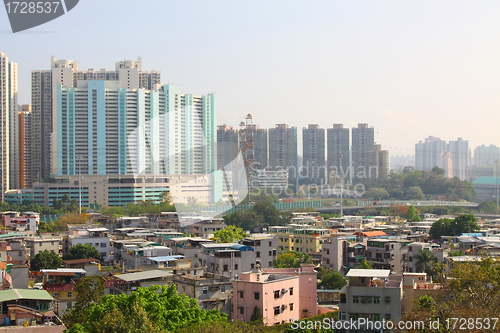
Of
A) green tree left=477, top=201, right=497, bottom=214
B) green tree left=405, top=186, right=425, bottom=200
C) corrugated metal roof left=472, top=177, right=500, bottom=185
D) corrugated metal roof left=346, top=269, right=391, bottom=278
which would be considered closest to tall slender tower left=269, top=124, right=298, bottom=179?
green tree left=405, top=186, right=425, bottom=200

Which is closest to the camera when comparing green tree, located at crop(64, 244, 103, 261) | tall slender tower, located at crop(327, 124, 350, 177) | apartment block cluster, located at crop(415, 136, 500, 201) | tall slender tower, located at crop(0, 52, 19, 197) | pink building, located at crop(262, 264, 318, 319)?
pink building, located at crop(262, 264, 318, 319)

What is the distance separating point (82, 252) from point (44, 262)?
23.2 inches

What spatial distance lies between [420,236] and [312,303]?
4745 mm

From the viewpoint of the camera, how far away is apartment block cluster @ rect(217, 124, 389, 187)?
24.2 meters

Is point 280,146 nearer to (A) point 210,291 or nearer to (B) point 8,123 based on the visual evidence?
(B) point 8,123

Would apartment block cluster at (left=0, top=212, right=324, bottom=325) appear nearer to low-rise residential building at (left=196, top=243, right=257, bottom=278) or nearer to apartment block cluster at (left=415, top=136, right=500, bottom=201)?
low-rise residential building at (left=196, top=243, right=257, bottom=278)

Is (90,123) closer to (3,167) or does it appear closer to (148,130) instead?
(148,130)

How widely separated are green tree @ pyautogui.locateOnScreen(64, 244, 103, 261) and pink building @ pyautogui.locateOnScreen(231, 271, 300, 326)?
11.3 ft

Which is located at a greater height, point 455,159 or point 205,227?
point 455,159

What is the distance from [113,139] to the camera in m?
17.9

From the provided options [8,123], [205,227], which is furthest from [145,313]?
[8,123]

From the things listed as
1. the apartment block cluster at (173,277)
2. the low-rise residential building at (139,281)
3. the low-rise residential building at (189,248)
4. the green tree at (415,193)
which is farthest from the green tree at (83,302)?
the green tree at (415,193)

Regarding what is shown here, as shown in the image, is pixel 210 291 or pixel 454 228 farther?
pixel 454 228

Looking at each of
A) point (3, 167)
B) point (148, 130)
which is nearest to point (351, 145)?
point (148, 130)
